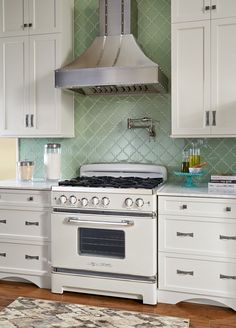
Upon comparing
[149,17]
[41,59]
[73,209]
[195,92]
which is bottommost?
[73,209]

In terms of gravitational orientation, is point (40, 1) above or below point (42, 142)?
above

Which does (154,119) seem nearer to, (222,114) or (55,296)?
(222,114)

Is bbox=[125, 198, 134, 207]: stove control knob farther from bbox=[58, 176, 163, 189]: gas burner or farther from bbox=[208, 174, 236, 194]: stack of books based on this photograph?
bbox=[208, 174, 236, 194]: stack of books

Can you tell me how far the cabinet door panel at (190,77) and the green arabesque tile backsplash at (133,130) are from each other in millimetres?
381

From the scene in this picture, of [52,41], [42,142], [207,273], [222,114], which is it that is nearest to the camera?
[207,273]

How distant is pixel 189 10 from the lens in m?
3.09

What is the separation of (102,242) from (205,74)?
1620mm

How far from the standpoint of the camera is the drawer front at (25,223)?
3.23m

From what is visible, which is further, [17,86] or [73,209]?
[17,86]

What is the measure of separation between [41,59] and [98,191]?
145 cm

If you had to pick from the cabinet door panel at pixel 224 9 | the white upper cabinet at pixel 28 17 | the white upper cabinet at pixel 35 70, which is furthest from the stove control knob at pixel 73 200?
the cabinet door panel at pixel 224 9

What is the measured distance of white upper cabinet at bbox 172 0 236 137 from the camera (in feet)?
9.88

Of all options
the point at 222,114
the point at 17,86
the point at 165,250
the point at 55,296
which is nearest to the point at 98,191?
the point at 165,250

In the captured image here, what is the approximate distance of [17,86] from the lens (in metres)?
3.60
